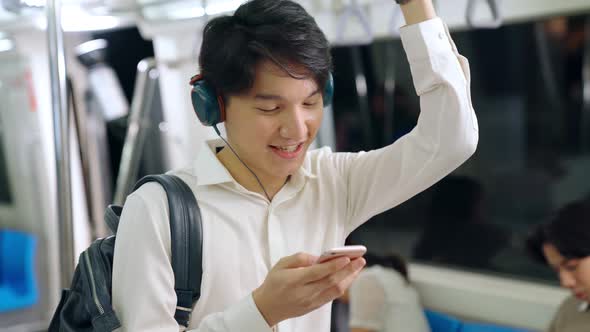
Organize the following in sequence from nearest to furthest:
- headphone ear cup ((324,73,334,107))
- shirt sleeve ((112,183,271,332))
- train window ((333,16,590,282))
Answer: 1. shirt sleeve ((112,183,271,332))
2. headphone ear cup ((324,73,334,107))
3. train window ((333,16,590,282))

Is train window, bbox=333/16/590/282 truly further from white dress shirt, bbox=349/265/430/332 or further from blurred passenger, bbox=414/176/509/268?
white dress shirt, bbox=349/265/430/332

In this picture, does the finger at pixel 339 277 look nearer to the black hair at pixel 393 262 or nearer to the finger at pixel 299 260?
the finger at pixel 299 260

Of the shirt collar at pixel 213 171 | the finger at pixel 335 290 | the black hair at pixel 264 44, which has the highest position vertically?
the black hair at pixel 264 44

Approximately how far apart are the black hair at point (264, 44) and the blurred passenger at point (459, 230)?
8.66ft

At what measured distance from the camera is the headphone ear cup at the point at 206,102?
41.7 inches

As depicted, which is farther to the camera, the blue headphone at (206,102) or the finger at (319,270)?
the blue headphone at (206,102)

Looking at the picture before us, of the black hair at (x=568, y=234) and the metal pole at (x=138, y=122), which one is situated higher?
the metal pole at (x=138, y=122)

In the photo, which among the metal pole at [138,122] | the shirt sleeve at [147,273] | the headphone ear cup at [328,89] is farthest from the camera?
the metal pole at [138,122]

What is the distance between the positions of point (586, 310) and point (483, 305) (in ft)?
2.68

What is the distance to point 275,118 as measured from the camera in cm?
100

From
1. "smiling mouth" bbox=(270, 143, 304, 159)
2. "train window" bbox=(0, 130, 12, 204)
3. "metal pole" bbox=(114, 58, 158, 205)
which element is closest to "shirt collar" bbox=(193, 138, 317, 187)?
"smiling mouth" bbox=(270, 143, 304, 159)

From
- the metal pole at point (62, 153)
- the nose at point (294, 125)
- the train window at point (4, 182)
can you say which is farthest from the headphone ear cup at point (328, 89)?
the train window at point (4, 182)

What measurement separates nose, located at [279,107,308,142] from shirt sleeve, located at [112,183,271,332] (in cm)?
24

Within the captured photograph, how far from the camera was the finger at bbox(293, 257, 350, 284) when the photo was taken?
87 cm
